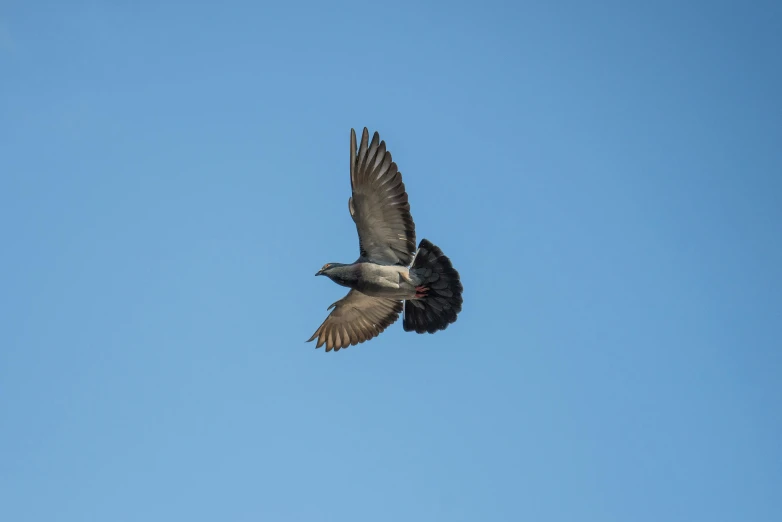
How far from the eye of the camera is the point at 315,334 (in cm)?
2170

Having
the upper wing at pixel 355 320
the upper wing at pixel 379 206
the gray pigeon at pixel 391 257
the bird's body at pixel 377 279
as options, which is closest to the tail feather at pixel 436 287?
the gray pigeon at pixel 391 257

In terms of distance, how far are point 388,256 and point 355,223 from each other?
37.3 inches

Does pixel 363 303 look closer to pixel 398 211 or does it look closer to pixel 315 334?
pixel 315 334

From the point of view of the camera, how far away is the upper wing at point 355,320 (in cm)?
2116

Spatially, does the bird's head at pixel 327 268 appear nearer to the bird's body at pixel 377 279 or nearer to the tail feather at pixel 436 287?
the bird's body at pixel 377 279

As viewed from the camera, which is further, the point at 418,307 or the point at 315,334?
the point at 315,334

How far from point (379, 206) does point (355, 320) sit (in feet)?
12.2

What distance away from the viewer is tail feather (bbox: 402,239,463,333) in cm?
1841

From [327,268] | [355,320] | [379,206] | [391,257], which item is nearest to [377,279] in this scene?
[391,257]

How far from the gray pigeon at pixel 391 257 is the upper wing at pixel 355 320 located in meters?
1.18

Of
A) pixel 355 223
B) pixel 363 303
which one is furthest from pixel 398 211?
pixel 363 303

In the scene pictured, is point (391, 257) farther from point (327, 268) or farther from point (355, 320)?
point (355, 320)

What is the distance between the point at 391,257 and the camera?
19.4 m

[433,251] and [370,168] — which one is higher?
[370,168]
